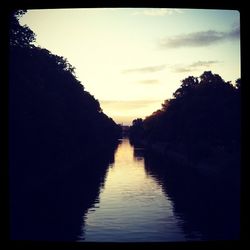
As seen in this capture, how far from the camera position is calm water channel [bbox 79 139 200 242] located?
1367 cm

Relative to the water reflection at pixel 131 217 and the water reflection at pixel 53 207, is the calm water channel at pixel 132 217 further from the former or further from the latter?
the water reflection at pixel 53 207

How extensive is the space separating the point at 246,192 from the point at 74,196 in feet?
61.6

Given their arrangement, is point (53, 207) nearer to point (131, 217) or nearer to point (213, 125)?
point (131, 217)

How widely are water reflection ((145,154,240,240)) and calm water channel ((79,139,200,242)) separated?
38 cm

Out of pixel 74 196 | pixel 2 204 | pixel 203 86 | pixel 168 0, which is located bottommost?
pixel 74 196

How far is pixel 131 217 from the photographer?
17.0 metres

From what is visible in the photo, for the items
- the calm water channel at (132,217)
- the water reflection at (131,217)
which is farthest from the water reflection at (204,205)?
the water reflection at (131,217)

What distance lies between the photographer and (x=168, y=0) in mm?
5297

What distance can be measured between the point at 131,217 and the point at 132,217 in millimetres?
41

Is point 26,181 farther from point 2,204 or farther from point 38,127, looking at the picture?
point 2,204

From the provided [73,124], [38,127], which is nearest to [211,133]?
[73,124]

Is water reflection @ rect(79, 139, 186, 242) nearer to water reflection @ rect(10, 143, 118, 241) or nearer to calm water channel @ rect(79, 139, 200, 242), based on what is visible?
calm water channel @ rect(79, 139, 200, 242)

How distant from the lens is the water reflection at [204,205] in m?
14.6

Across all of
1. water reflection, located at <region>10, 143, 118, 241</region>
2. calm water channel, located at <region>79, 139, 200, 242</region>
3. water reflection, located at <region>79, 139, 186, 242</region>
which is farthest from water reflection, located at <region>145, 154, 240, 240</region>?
water reflection, located at <region>10, 143, 118, 241</region>
